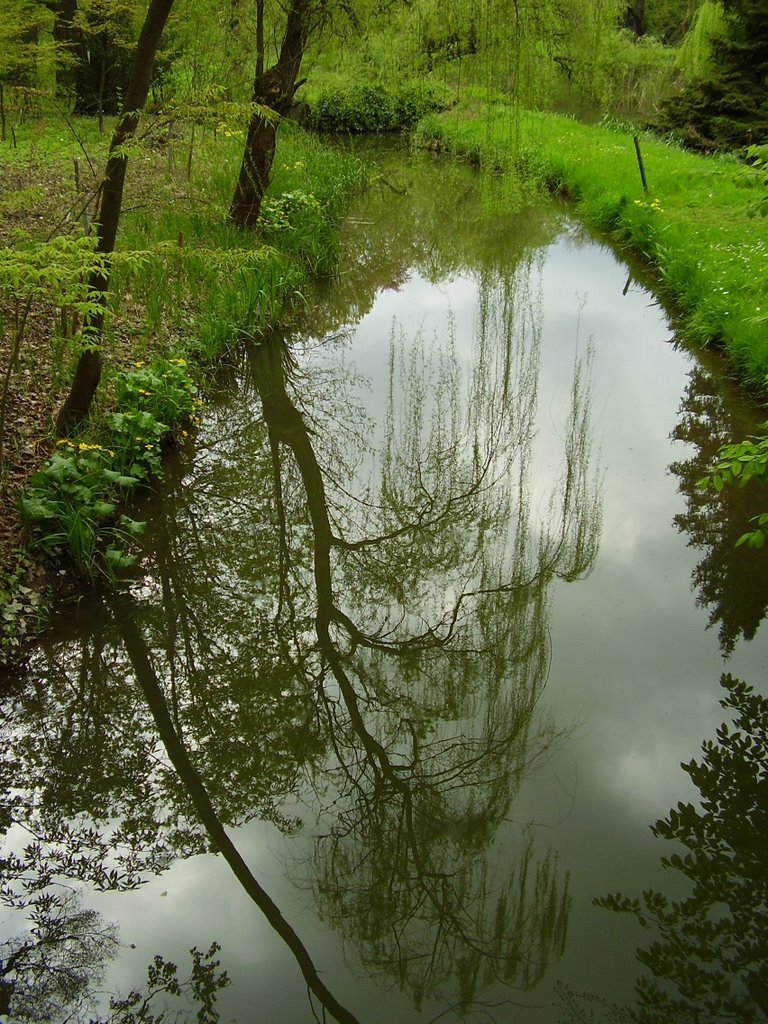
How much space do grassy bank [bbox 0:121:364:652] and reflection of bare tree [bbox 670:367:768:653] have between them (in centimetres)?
325

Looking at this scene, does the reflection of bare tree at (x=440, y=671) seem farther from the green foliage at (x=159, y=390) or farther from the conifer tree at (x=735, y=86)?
the conifer tree at (x=735, y=86)

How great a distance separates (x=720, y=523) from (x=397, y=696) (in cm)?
260

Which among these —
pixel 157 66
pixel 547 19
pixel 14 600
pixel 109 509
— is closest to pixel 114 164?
pixel 109 509

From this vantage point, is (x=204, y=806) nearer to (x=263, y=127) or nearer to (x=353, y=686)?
(x=353, y=686)

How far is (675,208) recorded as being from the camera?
1087 cm

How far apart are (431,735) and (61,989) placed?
165cm

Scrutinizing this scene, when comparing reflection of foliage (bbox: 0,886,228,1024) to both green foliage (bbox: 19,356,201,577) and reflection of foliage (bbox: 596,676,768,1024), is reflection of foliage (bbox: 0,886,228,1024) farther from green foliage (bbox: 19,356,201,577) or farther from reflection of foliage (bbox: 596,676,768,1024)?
green foliage (bbox: 19,356,201,577)

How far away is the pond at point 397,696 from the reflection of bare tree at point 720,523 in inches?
0.9

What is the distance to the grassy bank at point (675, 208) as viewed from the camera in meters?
7.00

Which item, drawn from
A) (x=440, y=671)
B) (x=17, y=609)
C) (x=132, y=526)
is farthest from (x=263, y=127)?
(x=440, y=671)

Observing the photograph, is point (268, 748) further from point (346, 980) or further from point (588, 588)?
point (588, 588)

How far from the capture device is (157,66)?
14.2m

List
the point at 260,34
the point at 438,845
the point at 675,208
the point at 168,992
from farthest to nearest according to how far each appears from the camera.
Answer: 1. the point at 675,208
2. the point at 260,34
3. the point at 438,845
4. the point at 168,992

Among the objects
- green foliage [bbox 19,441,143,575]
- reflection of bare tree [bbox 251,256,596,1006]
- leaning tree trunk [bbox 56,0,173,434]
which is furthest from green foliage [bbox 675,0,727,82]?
green foliage [bbox 19,441,143,575]
